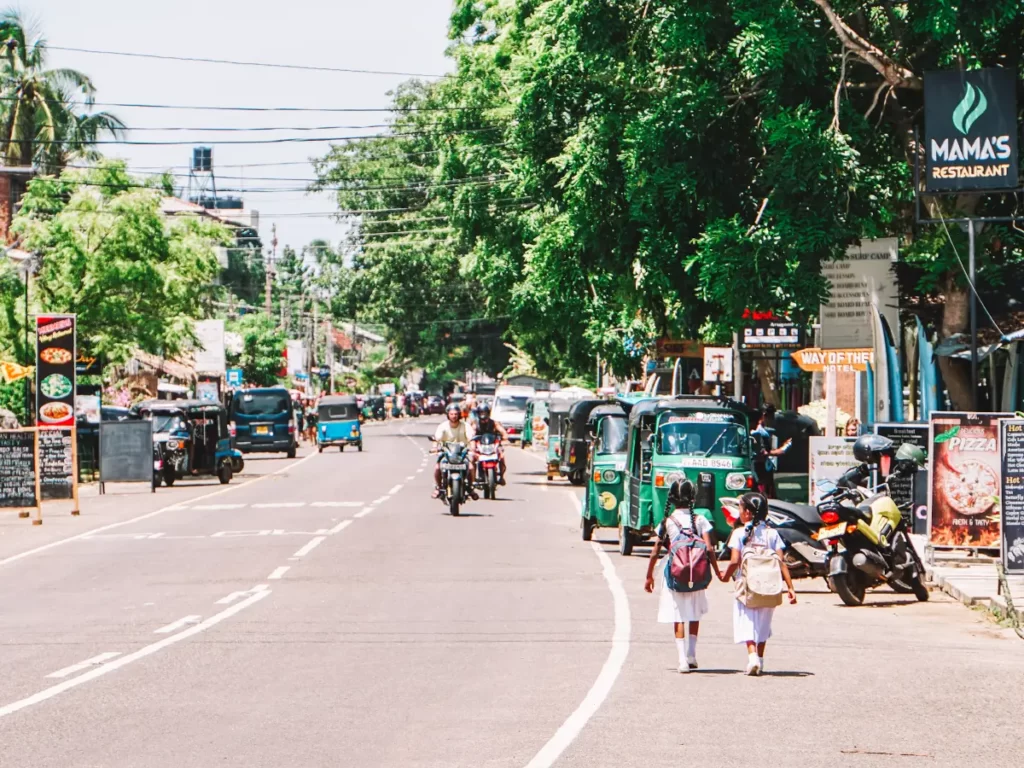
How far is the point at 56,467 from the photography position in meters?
31.4

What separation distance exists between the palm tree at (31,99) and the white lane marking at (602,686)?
4871cm

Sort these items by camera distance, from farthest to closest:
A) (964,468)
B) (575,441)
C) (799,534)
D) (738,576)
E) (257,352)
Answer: (257,352) → (575,441) → (964,468) → (799,534) → (738,576)

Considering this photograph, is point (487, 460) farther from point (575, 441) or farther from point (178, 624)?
point (178, 624)

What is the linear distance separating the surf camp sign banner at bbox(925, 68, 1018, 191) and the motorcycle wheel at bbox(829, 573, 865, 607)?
24.0 feet

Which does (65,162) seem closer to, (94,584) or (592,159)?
(592,159)

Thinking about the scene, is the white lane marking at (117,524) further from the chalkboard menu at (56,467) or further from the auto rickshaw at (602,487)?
the auto rickshaw at (602,487)

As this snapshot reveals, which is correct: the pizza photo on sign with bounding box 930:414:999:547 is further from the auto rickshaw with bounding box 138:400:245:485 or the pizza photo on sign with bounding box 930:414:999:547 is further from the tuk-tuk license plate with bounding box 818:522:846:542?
the auto rickshaw with bounding box 138:400:245:485

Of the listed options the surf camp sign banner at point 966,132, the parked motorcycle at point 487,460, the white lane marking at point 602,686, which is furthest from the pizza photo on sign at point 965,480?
the parked motorcycle at point 487,460

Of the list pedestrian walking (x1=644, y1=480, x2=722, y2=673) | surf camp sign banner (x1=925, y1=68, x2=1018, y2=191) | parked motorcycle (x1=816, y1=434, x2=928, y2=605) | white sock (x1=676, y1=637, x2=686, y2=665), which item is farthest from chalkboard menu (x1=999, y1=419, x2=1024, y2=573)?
white sock (x1=676, y1=637, x2=686, y2=665)

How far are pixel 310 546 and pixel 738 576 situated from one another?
38.1ft

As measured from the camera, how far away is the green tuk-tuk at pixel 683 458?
2200 cm

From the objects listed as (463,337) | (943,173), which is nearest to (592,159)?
(943,173)

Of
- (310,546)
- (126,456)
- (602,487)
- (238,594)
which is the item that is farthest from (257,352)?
(238,594)

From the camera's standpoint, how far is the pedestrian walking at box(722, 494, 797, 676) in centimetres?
1194
